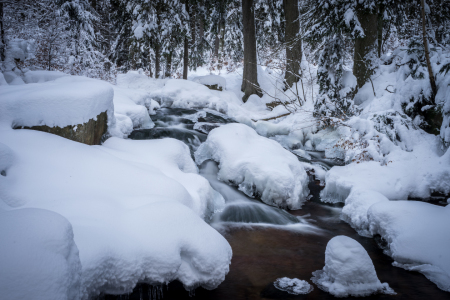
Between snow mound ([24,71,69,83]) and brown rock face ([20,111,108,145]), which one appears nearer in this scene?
brown rock face ([20,111,108,145])

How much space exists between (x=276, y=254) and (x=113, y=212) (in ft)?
7.73

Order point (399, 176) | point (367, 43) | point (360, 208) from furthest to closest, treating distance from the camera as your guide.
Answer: point (367, 43) < point (399, 176) < point (360, 208)

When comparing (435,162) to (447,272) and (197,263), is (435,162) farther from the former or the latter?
(197,263)

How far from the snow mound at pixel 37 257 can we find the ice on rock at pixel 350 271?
8.20ft

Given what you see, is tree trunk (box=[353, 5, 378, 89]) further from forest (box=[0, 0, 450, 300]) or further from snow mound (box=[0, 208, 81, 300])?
snow mound (box=[0, 208, 81, 300])

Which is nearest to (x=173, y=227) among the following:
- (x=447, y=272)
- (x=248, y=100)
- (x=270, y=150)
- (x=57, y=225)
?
(x=57, y=225)

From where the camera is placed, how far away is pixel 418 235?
3.44 m

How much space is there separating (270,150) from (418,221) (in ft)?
10.2

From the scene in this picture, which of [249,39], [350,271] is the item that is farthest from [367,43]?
[350,271]

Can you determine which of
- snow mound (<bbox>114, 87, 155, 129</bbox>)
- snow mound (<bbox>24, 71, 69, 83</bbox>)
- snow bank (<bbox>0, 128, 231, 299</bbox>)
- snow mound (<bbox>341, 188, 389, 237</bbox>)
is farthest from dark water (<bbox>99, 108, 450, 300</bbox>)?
snow mound (<bbox>24, 71, 69, 83</bbox>)

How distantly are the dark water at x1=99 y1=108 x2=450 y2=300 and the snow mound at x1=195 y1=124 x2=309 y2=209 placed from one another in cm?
24

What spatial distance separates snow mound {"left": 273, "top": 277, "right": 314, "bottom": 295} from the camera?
3.06 m

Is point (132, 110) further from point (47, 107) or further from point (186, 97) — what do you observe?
Result: point (186, 97)

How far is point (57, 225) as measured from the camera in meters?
1.71
